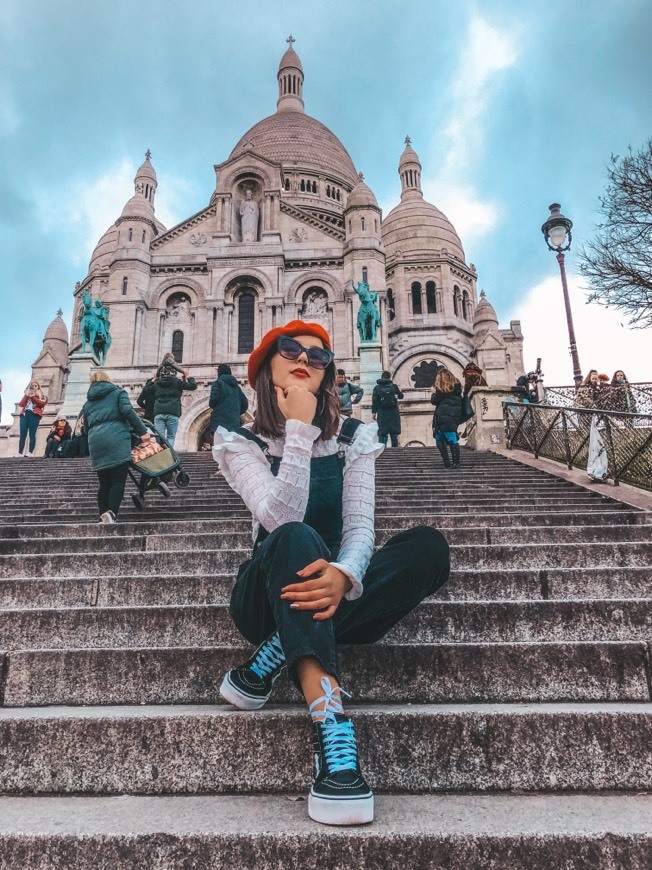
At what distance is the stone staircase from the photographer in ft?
5.19

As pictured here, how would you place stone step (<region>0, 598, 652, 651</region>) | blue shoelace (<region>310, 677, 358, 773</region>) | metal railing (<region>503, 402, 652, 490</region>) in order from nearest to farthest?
1. blue shoelace (<region>310, 677, 358, 773</region>)
2. stone step (<region>0, 598, 652, 651</region>)
3. metal railing (<region>503, 402, 652, 490</region>)

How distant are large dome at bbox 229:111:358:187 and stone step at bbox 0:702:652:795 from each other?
1558 inches

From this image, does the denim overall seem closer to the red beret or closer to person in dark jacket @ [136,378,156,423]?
the red beret

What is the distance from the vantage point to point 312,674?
191cm

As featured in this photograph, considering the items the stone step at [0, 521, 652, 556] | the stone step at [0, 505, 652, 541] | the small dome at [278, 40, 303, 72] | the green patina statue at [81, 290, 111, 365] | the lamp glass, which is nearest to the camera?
the stone step at [0, 521, 652, 556]

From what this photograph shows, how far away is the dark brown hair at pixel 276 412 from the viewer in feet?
8.48

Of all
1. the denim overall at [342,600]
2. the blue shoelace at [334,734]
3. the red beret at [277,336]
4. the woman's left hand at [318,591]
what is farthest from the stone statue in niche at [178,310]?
the blue shoelace at [334,734]

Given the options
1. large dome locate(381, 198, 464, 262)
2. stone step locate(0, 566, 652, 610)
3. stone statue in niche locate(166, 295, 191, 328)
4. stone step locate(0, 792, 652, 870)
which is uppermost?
large dome locate(381, 198, 464, 262)

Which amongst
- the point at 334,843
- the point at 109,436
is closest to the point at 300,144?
the point at 109,436

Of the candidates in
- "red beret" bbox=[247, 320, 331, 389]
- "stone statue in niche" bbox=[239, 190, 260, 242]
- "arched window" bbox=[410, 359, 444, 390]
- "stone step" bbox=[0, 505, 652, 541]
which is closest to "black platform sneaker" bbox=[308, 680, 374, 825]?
"red beret" bbox=[247, 320, 331, 389]

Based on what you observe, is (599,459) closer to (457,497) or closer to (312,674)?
(457,497)

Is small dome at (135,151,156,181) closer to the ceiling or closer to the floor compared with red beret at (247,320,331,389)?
closer to the ceiling

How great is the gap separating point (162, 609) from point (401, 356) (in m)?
29.6

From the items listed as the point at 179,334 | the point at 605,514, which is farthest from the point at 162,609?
the point at 179,334
